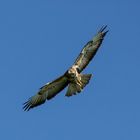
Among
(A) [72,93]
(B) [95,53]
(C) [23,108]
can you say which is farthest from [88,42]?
(C) [23,108]

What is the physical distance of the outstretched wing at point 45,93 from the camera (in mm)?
27109

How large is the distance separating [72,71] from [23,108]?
10.0 ft

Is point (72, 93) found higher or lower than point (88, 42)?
lower

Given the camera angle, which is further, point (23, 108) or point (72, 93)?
point (23, 108)

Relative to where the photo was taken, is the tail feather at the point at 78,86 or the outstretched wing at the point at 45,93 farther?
the outstretched wing at the point at 45,93

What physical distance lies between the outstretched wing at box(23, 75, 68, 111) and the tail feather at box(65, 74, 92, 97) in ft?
3.86

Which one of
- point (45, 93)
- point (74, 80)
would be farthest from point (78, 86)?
point (45, 93)

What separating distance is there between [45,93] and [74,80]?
228 centimetres

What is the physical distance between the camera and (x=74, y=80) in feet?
84.2

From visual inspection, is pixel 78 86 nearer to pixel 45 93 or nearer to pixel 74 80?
pixel 74 80

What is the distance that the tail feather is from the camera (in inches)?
989

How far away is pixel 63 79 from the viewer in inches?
1051

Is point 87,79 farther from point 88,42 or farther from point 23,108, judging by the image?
point 23,108

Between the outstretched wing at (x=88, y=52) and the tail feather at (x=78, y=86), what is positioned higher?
the outstretched wing at (x=88, y=52)
